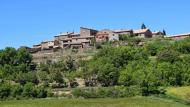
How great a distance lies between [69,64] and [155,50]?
18405mm

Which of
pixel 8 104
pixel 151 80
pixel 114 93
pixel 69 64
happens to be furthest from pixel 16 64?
pixel 8 104

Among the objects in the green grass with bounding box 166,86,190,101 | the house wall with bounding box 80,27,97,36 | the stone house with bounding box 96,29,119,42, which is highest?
the house wall with bounding box 80,27,97,36

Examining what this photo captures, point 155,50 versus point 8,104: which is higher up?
point 155,50

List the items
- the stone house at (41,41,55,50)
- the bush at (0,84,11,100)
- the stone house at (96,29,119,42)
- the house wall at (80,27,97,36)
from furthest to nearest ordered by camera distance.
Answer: the house wall at (80,27,97,36)
the stone house at (41,41,55,50)
the stone house at (96,29,119,42)
the bush at (0,84,11,100)

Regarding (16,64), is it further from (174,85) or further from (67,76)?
(174,85)

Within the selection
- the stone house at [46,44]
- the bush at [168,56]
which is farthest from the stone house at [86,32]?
the bush at [168,56]

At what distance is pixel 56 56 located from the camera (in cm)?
11319

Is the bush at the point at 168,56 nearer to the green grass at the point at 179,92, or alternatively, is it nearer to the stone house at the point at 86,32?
the green grass at the point at 179,92

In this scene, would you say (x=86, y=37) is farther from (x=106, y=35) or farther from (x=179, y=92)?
(x=179, y=92)

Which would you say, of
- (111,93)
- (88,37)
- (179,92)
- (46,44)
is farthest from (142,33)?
(111,93)

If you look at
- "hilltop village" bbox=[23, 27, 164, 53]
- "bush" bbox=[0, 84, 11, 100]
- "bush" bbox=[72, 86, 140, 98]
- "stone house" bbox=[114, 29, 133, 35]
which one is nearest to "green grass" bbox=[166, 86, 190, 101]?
"bush" bbox=[72, 86, 140, 98]

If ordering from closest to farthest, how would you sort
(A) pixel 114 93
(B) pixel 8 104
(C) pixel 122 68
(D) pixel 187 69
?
(B) pixel 8 104
(A) pixel 114 93
(D) pixel 187 69
(C) pixel 122 68

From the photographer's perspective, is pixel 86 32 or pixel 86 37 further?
pixel 86 32

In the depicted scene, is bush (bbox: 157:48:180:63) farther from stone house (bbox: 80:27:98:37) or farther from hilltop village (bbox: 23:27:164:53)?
stone house (bbox: 80:27:98:37)
